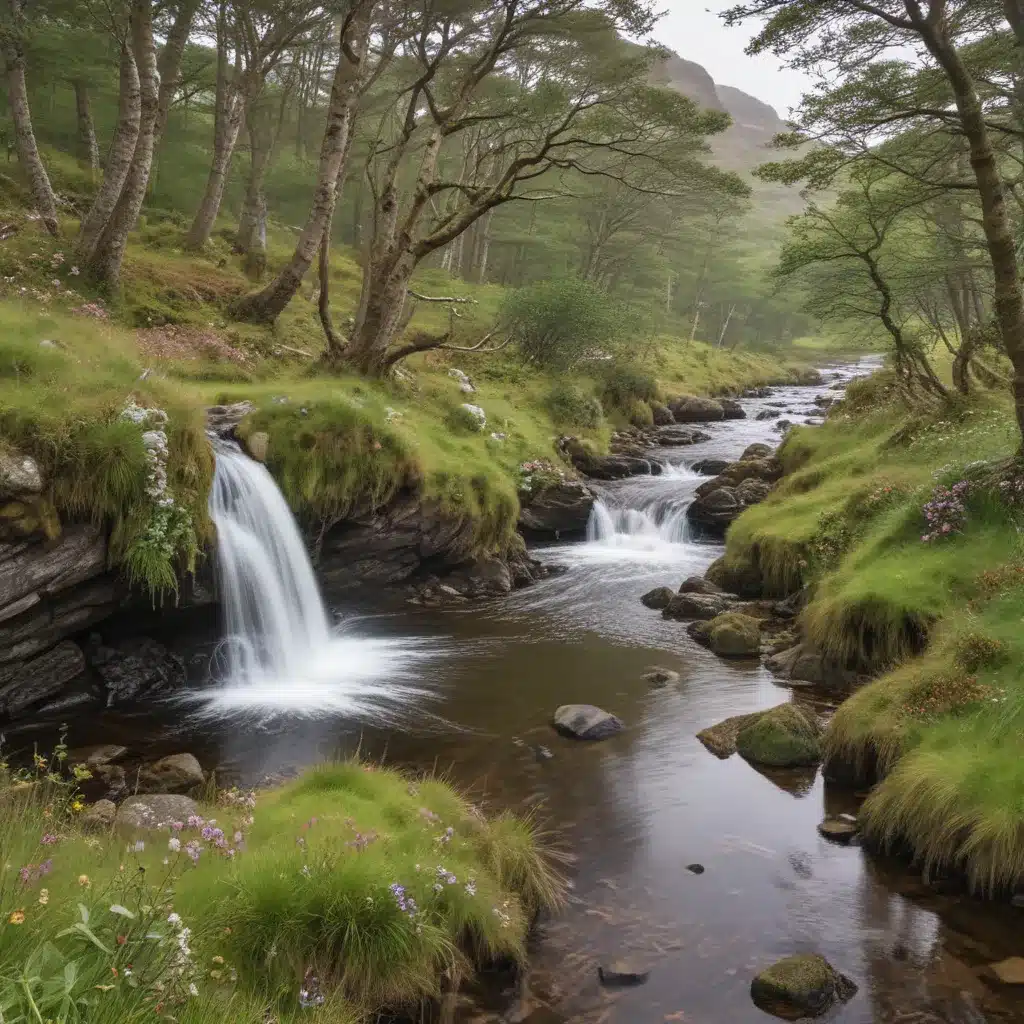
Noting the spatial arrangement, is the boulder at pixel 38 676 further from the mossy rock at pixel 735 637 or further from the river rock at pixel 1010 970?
the river rock at pixel 1010 970

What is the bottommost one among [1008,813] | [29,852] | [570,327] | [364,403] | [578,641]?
[578,641]

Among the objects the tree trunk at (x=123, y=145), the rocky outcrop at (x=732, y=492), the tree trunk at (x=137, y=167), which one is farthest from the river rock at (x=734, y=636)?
the tree trunk at (x=123, y=145)

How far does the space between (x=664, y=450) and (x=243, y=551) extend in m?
18.9

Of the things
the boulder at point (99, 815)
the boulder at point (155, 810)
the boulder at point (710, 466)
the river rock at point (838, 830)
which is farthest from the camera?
the boulder at point (710, 466)

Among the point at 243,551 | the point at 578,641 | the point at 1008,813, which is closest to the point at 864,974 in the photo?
the point at 1008,813

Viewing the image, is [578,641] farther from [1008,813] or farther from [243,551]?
[1008,813]

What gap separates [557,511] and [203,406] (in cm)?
966

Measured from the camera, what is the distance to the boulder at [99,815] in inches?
221

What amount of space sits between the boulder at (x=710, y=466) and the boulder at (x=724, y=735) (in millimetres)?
15378

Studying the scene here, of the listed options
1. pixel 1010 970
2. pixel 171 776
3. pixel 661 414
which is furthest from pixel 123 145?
pixel 661 414

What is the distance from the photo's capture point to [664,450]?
27344 millimetres

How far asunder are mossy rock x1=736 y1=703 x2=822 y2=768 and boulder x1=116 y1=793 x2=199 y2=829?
18.6 feet

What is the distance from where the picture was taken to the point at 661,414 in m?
33.1

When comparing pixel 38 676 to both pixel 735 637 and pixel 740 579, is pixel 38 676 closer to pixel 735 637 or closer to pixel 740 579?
pixel 735 637
